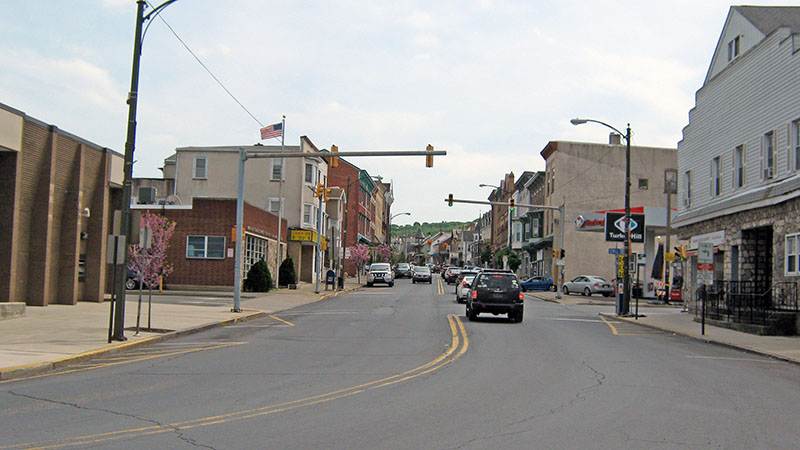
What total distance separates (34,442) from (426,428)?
4.04m

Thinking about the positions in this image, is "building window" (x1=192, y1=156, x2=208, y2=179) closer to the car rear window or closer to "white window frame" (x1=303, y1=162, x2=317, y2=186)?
"white window frame" (x1=303, y1=162, x2=317, y2=186)

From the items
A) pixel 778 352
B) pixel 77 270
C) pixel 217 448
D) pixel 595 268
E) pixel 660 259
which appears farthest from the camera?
pixel 595 268

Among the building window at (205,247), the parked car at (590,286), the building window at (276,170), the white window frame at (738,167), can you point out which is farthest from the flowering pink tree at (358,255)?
the white window frame at (738,167)

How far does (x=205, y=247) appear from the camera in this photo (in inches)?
1538

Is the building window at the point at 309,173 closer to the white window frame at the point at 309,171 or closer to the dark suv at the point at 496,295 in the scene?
the white window frame at the point at 309,171

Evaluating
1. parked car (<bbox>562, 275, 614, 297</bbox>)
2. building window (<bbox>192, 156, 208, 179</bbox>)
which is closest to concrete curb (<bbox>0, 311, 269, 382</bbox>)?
parked car (<bbox>562, 275, 614, 297</bbox>)

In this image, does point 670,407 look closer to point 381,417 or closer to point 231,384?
point 381,417

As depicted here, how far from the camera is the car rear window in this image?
2306 centimetres

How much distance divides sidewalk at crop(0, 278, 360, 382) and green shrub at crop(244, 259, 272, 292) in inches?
372

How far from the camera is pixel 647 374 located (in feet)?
40.9

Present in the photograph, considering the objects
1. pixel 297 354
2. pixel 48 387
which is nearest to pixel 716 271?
pixel 297 354

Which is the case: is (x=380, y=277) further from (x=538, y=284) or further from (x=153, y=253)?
(x=153, y=253)

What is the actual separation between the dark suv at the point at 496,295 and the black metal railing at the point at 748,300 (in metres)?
5.74

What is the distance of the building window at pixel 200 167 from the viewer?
172ft
